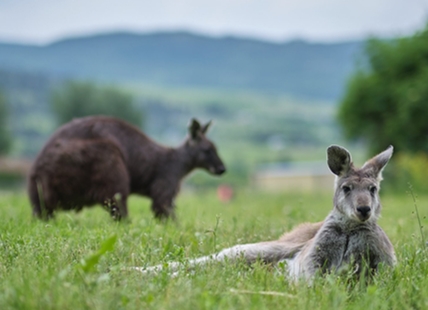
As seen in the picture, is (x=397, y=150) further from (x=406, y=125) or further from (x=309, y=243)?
(x=309, y=243)

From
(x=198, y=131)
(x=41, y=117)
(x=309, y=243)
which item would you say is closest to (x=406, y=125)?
(x=198, y=131)

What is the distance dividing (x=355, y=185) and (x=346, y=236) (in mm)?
405

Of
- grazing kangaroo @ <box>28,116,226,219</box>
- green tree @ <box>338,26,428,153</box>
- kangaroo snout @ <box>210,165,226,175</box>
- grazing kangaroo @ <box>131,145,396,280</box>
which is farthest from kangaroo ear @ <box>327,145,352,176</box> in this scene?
green tree @ <box>338,26,428,153</box>

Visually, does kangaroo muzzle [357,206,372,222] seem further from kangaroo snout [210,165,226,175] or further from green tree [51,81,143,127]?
green tree [51,81,143,127]

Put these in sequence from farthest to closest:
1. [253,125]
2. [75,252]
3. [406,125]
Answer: [253,125], [406,125], [75,252]

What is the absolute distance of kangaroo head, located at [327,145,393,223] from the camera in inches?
199

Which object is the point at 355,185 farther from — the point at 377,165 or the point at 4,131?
the point at 4,131

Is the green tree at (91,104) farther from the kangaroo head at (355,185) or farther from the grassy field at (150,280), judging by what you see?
the kangaroo head at (355,185)

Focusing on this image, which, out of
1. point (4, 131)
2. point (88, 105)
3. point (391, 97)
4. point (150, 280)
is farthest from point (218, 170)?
point (88, 105)

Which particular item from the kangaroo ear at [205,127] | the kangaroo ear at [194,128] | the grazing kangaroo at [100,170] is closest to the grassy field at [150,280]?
the grazing kangaroo at [100,170]

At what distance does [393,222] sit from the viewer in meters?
9.07

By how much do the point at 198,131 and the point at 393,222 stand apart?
338 cm

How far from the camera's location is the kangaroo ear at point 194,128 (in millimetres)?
10562

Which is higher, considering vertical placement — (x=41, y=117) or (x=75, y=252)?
(x=75, y=252)
